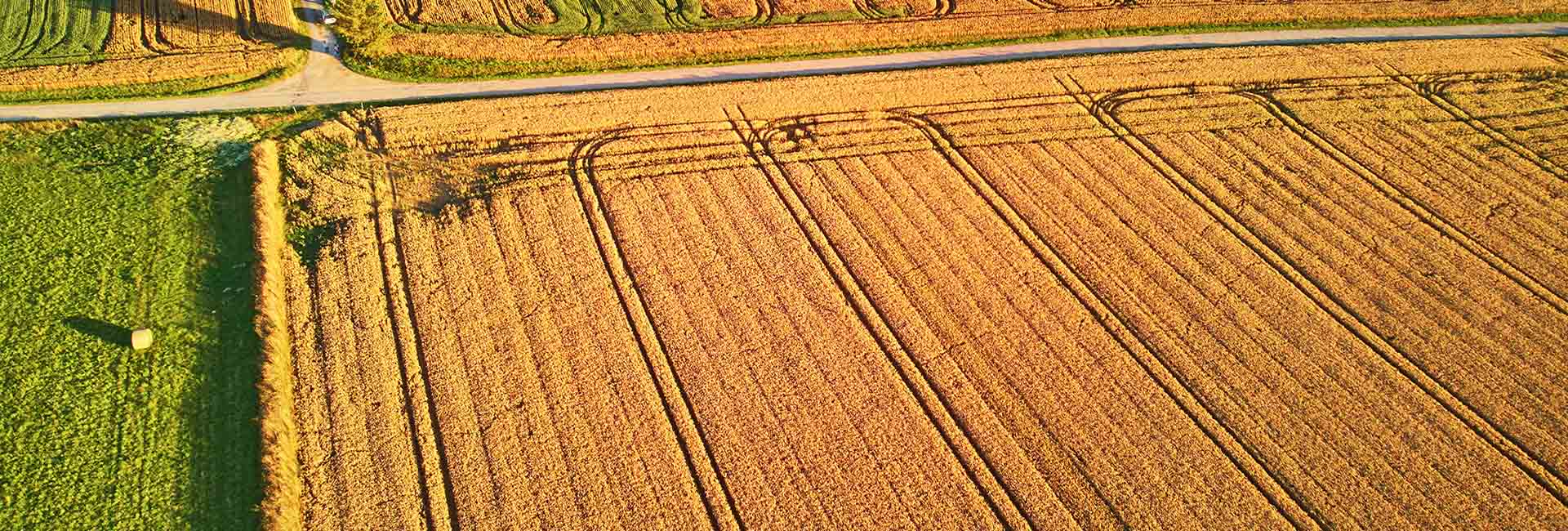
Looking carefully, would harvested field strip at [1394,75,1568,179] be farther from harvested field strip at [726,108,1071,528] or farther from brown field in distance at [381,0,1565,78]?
harvested field strip at [726,108,1071,528]

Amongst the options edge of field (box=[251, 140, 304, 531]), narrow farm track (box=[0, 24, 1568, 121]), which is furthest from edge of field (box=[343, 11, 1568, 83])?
edge of field (box=[251, 140, 304, 531])

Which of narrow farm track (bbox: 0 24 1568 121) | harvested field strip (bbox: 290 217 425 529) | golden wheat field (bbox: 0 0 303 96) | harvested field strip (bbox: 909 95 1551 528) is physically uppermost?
golden wheat field (bbox: 0 0 303 96)

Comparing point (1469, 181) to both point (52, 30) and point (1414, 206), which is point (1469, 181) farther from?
point (52, 30)

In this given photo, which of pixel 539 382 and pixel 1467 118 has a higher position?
pixel 539 382

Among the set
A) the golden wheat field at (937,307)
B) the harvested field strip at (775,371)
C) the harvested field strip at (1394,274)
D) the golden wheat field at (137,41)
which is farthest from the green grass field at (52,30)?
the harvested field strip at (1394,274)

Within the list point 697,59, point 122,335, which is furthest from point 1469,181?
point 122,335

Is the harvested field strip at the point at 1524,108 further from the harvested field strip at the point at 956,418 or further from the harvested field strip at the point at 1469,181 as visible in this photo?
the harvested field strip at the point at 956,418

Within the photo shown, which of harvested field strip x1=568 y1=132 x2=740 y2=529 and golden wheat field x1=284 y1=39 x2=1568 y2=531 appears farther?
golden wheat field x1=284 y1=39 x2=1568 y2=531
